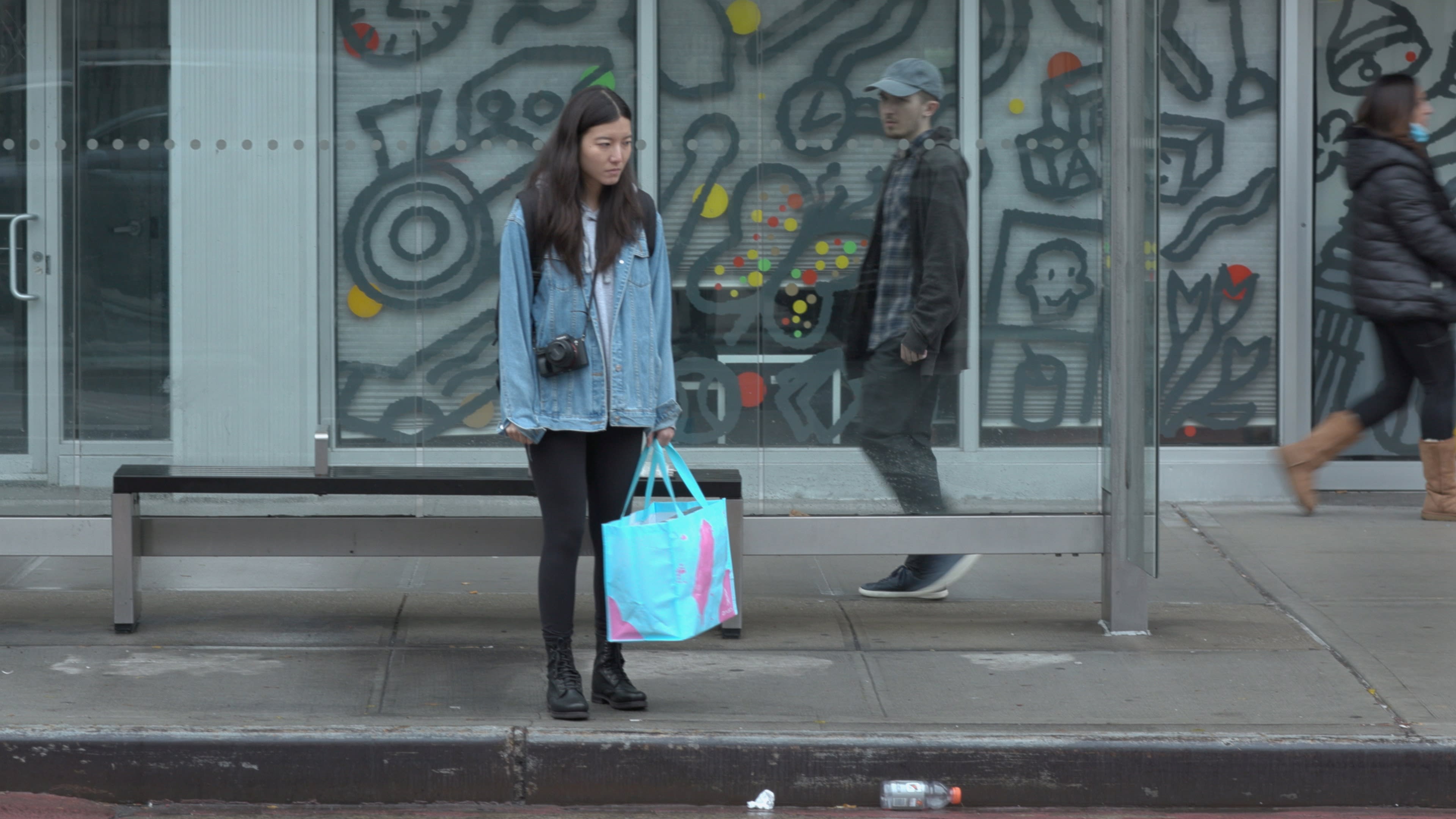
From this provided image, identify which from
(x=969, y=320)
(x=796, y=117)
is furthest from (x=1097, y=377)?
(x=796, y=117)

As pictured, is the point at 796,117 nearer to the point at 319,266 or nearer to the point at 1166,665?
the point at 319,266

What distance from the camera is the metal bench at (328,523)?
17.9 ft

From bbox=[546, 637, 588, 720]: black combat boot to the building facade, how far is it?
1.25m

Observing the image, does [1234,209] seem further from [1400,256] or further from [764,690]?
[764,690]

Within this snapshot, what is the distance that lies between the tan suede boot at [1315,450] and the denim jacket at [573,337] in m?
4.08

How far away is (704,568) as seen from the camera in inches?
173

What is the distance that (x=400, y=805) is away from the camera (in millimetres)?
4305

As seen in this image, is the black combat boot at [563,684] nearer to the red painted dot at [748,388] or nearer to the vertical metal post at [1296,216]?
the red painted dot at [748,388]

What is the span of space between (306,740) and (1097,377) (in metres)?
2.92

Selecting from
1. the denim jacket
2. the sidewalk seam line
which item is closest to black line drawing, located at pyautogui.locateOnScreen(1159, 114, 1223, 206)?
the sidewalk seam line

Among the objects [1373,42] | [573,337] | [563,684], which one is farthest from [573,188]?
[1373,42]

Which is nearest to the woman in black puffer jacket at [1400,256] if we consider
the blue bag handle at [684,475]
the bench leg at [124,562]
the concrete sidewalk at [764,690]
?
the concrete sidewalk at [764,690]

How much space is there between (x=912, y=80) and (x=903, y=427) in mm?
1199

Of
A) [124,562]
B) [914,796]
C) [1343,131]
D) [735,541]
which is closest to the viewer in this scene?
[914,796]
